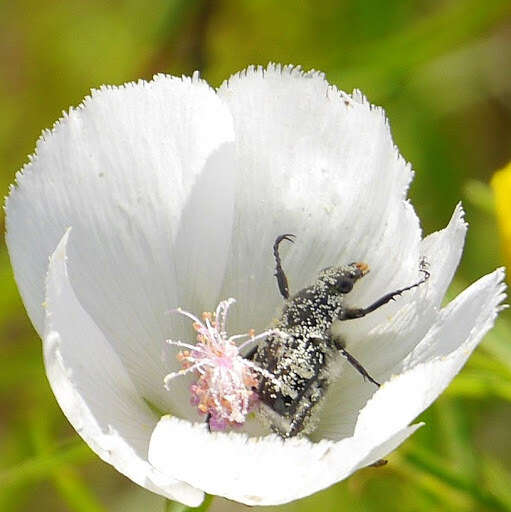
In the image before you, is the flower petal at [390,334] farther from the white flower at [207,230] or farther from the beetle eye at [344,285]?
the beetle eye at [344,285]

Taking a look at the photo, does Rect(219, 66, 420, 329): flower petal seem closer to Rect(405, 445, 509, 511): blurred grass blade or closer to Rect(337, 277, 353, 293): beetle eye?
Rect(337, 277, 353, 293): beetle eye

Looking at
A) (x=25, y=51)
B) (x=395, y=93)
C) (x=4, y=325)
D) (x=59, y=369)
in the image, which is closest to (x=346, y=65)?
(x=395, y=93)

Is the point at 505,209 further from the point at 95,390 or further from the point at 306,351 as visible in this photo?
the point at 95,390

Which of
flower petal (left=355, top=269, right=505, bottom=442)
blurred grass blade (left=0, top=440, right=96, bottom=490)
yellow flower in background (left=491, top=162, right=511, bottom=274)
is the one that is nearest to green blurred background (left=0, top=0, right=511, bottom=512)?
blurred grass blade (left=0, top=440, right=96, bottom=490)

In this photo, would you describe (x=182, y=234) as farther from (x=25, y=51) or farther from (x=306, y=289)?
(x=25, y=51)

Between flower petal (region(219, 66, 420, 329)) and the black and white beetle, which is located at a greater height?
flower petal (region(219, 66, 420, 329))
